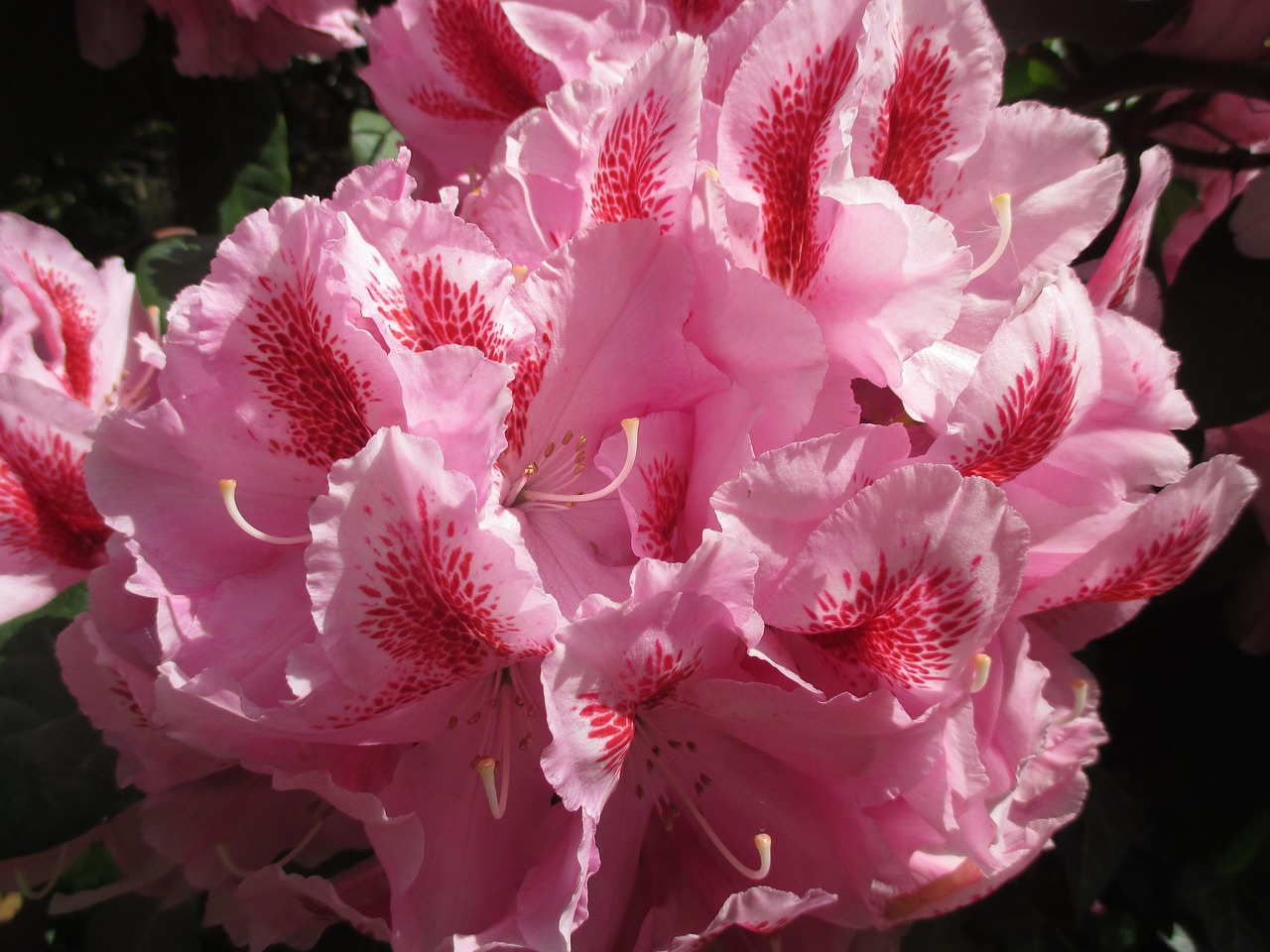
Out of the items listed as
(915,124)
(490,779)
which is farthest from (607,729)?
(915,124)

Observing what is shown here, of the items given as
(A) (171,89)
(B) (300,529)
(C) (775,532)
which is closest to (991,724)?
(C) (775,532)

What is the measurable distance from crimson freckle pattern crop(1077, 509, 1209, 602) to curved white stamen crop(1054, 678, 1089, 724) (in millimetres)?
53

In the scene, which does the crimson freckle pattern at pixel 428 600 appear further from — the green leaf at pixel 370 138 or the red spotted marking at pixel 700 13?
the green leaf at pixel 370 138

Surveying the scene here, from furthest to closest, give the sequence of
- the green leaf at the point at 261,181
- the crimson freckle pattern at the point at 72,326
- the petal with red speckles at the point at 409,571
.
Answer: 1. the green leaf at the point at 261,181
2. the crimson freckle pattern at the point at 72,326
3. the petal with red speckles at the point at 409,571

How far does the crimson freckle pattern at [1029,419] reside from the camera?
52 cm

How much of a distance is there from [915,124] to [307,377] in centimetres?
39

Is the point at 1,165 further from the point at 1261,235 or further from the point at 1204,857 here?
the point at 1204,857

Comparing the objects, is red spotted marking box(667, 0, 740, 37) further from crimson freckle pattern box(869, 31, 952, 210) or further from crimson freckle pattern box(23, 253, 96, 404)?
crimson freckle pattern box(23, 253, 96, 404)

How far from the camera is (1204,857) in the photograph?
1.02 meters

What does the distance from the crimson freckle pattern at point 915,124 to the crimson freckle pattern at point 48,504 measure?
0.55 m

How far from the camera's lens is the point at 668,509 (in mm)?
561

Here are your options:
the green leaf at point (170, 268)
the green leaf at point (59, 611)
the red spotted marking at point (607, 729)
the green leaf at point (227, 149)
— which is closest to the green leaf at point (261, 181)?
the green leaf at point (227, 149)

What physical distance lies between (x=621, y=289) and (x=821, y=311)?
0.37ft

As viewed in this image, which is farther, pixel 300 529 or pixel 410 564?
pixel 300 529
